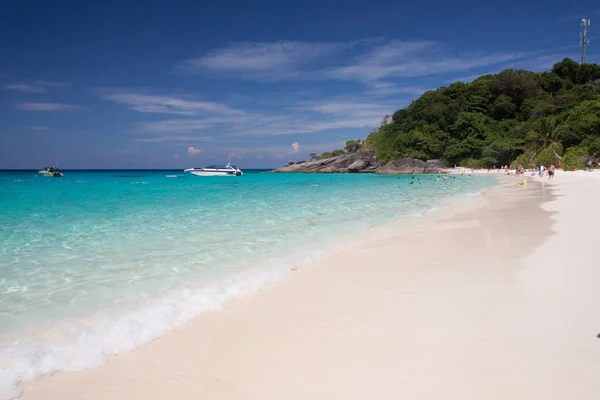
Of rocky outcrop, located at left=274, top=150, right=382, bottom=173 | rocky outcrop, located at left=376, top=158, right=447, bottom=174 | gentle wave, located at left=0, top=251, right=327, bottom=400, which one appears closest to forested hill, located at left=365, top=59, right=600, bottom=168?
rocky outcrop, located at left=376, top=158, right=447, bottom=174

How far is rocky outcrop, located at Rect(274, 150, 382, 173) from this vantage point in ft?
332

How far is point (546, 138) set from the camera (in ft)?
191

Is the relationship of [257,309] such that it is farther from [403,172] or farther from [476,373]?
[403,172]

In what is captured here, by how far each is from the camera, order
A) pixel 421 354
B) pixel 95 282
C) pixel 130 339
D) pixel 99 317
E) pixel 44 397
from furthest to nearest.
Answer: pixel 95 282 < pixel 99 317 < pixel 130 339 < pixel 421 354 < pixel 44 397

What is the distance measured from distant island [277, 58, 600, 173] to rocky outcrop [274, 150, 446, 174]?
0.23 meters

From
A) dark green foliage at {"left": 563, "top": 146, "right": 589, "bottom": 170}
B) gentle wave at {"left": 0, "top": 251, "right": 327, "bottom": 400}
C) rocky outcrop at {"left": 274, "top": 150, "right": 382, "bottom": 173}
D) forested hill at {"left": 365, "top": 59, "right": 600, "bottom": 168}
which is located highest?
forested hill at {"left": 365, "top": 59, "right": 600, "bottom": 168}

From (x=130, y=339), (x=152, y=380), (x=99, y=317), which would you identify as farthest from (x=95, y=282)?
(x=152, y=380)

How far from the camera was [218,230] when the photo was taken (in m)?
11.3

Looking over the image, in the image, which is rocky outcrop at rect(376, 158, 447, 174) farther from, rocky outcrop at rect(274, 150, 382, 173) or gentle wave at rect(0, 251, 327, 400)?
gentle wave at rect(0, 251, 327, 400)

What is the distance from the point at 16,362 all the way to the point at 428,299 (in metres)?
4.57

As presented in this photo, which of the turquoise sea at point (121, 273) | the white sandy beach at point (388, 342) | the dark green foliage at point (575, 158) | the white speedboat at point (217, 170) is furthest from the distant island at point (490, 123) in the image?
the white sandy beach at point (388, 342)

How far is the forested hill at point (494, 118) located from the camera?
6575cm

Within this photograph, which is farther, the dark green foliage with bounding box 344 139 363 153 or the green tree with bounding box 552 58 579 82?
the dark green foliage with bounding box 344 139 363 153

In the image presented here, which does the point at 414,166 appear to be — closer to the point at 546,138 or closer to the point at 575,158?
the point at 546,138
